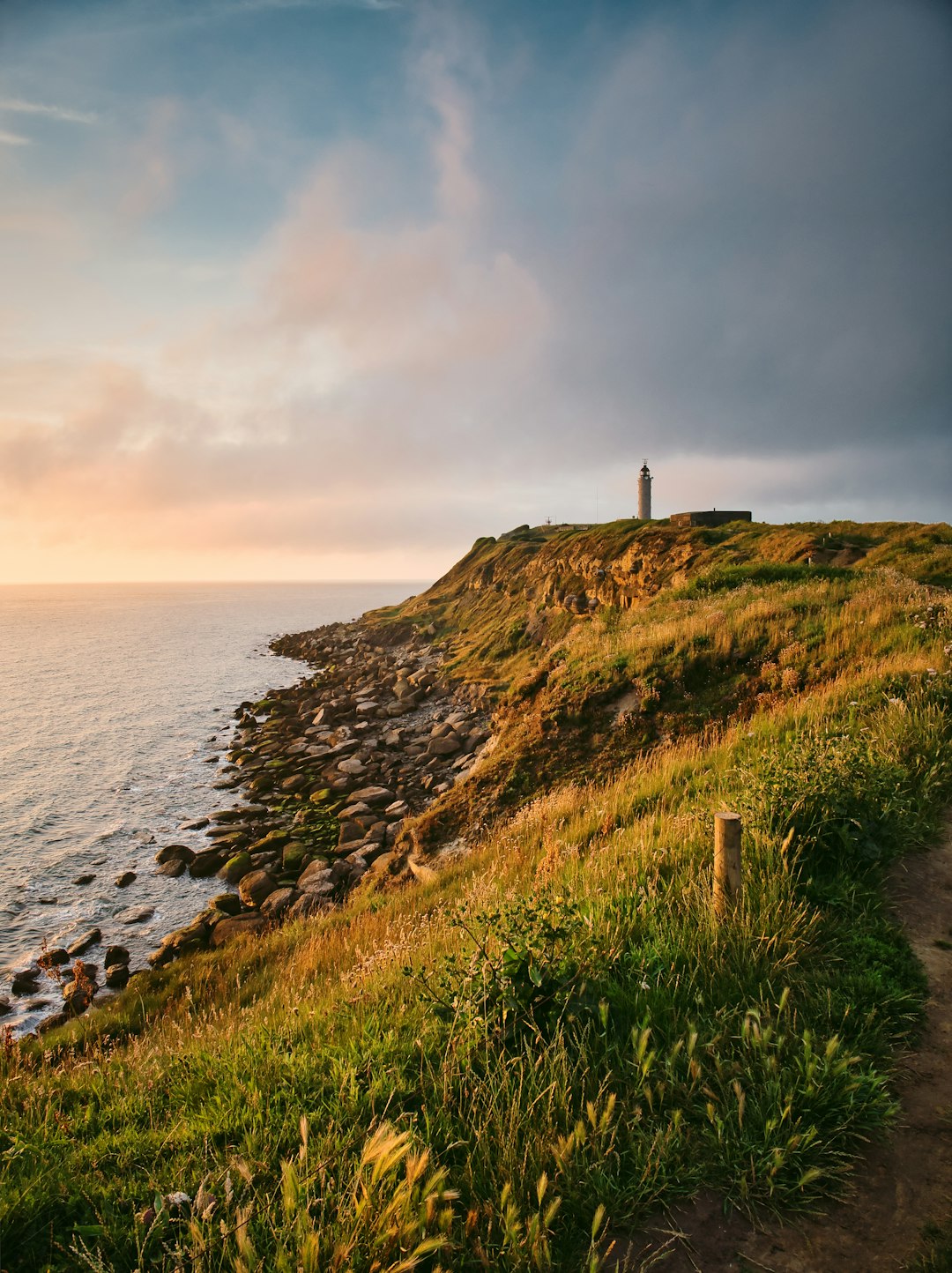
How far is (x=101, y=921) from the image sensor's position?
14.1 meters

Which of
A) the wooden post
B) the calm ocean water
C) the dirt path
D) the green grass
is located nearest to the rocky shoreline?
the calm ocean water

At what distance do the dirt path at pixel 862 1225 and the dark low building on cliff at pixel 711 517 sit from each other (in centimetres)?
3457

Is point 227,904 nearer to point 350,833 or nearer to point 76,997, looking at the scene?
point 76,997

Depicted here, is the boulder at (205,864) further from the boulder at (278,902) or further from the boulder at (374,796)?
the boulder at (374,796)

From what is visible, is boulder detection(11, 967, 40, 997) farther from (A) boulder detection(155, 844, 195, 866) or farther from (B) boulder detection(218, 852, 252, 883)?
(A) boulder detection(155, 844, 195, 866)

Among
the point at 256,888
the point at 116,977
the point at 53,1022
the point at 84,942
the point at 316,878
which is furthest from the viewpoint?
the point at 256,888

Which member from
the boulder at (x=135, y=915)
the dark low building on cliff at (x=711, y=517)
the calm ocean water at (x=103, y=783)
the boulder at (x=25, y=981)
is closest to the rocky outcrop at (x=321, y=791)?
the calm ocean water at (x=103, y=783)

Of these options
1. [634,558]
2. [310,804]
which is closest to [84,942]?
[310,804]

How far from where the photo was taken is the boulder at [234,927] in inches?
484

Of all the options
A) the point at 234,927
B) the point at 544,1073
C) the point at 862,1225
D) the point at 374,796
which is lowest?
the point at 234,927

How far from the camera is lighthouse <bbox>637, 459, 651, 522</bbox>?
195ft

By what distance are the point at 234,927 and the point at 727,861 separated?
11979 millimetres

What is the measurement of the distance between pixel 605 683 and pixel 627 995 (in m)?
10.2

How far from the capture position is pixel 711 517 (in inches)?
1384
